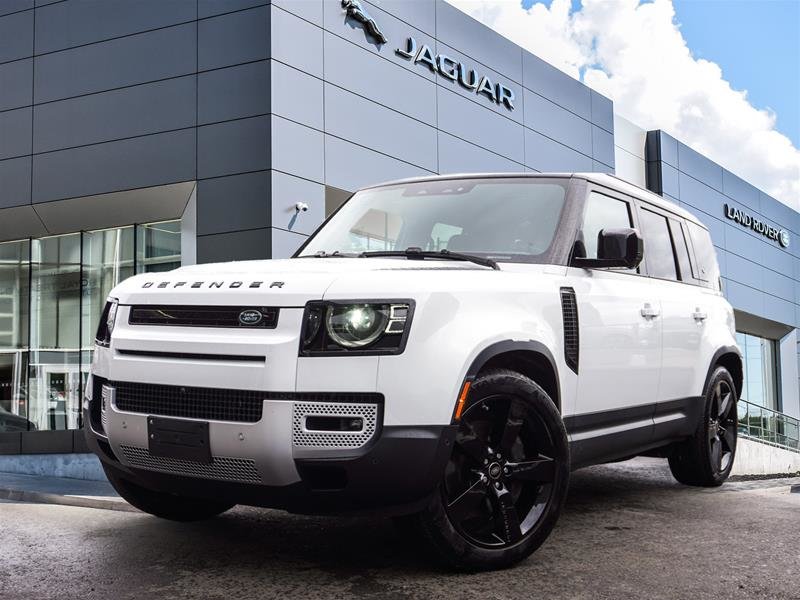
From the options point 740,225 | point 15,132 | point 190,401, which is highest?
point 740,225

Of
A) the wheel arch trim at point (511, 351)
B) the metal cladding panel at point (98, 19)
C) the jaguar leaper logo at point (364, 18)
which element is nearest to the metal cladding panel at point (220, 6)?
the metal cladding panel at point (98, 19)

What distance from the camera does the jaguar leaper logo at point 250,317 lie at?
3732 millimetres

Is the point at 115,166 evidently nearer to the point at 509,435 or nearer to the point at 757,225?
the point at 509,435

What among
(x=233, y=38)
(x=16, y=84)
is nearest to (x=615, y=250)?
(x=233, y=38)

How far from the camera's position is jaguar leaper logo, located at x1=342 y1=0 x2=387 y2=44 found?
17.4 meters

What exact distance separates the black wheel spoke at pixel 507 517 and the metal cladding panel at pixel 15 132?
16952 millimetres

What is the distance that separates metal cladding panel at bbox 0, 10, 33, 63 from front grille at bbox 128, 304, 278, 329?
1652 cm

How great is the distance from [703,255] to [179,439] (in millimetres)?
4718

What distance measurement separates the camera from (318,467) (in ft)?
11.8

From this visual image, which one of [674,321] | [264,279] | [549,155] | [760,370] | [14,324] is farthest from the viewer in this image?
[760,370]

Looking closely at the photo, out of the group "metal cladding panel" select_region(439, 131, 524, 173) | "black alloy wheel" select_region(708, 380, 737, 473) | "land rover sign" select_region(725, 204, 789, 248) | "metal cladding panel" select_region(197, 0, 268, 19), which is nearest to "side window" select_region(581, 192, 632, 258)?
"black alloy wheel" select_region(708, 380, 737, 473)

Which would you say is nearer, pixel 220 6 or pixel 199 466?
pixel 199 466

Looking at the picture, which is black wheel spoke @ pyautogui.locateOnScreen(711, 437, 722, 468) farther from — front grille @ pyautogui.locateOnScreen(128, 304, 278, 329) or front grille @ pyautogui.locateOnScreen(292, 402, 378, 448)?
front grille @ pyautogui.locateOnScreen(128, 304, 278, 329)

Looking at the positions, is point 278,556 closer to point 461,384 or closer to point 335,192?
point 461,384
